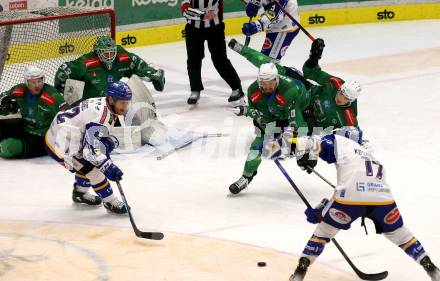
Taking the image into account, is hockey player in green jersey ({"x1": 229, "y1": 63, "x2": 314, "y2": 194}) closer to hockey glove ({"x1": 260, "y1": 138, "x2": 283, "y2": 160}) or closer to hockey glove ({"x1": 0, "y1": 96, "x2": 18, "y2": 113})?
hockey glove ({"x1": 260, "y1": 138, "x2": 283, "y2": 160})

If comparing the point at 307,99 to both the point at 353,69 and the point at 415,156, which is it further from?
the point at 353,69

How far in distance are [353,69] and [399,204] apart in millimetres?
5004

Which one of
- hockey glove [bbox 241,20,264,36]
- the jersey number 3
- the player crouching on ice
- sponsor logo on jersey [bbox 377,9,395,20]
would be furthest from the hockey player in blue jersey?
the jersey number 3

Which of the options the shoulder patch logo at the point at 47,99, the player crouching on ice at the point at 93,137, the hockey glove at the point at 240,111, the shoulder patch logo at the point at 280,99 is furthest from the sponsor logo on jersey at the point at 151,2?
the player crouching on ice at the point at 93,137

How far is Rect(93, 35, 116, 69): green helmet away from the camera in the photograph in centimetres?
995

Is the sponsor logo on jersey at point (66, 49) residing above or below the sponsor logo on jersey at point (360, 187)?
below

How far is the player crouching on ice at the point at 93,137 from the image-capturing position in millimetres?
7590

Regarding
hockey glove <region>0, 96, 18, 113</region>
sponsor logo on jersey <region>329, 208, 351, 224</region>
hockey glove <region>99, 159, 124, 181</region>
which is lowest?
hockey glove <region>0, 96, 18, 113</region>

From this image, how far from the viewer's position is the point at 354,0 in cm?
1550

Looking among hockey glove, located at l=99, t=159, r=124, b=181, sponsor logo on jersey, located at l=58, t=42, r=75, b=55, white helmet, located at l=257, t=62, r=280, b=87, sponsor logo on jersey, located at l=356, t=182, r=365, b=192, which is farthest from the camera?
sponsor logo on jersey, located at l=58, t=42, r=75, b=55

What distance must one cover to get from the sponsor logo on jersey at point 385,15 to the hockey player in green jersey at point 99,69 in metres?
6.27

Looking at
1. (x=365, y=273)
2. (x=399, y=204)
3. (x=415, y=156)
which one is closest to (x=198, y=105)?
(x=415, y=156)

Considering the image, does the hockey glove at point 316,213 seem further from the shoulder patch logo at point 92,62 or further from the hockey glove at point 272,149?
the shoulder patch logo at point 92,62

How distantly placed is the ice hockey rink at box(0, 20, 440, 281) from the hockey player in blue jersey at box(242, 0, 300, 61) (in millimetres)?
827
